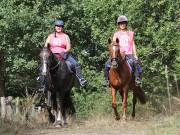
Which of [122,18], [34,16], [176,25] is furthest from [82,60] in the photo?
[122,18]

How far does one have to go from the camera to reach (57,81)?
14070mm

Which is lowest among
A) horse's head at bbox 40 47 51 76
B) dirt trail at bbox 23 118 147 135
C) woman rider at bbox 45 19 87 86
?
dirt trail at bbox 23 118 147 135

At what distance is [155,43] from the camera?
76.7 ft

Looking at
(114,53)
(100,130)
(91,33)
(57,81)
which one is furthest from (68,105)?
(91,33)

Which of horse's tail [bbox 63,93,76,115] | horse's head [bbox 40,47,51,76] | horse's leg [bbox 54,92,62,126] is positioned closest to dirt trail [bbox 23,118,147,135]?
horse's leg [bbox 54,92,62,126]

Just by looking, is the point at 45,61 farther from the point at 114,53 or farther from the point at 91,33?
the point at 91,33

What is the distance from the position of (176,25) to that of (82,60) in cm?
814

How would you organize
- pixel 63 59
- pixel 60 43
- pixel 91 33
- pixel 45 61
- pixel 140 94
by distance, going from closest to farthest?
pixel 45 61 → pixel 63 59 → pixel 60 43 → pixel 140 94 → pixel 91 33

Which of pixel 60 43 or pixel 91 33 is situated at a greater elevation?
pixel 91 33

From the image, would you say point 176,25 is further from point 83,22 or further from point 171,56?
point 83,22

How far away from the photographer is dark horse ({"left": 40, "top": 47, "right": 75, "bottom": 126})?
13281mm

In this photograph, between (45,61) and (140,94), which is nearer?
(45,61)

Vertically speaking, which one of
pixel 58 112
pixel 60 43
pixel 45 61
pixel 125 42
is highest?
pixel 125 42

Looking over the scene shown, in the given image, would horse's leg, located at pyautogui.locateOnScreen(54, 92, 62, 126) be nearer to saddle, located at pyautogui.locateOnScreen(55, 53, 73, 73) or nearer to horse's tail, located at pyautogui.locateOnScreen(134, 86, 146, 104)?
saddle, located at pyautogui.locateOnScreen(55, 53, 73, 73)
